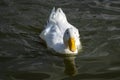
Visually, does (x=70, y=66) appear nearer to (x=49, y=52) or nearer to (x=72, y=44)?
(x=72, y=44)

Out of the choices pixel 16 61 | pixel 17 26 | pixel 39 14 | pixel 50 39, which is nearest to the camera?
pixel 16 61

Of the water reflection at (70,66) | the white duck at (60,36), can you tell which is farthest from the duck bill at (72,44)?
the water reflection at (70,66)

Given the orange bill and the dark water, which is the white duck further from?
the dark water

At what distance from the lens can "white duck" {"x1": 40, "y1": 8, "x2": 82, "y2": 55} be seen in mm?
7352

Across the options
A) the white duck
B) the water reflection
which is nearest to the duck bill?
the white duck

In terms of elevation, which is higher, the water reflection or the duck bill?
the duck bill

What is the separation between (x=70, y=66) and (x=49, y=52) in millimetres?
774

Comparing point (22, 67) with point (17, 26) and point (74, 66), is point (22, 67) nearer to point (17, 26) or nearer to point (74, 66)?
point (74, 66)

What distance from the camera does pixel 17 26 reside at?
8.82 meters

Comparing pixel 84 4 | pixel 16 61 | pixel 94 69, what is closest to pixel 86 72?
pixel 94 69

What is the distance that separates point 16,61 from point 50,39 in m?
1.01

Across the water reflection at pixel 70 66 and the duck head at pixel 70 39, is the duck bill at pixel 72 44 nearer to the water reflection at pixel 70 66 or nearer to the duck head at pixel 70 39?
the duck head at pixel 70 39

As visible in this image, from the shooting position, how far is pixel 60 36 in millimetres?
7840

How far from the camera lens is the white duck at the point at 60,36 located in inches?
289
